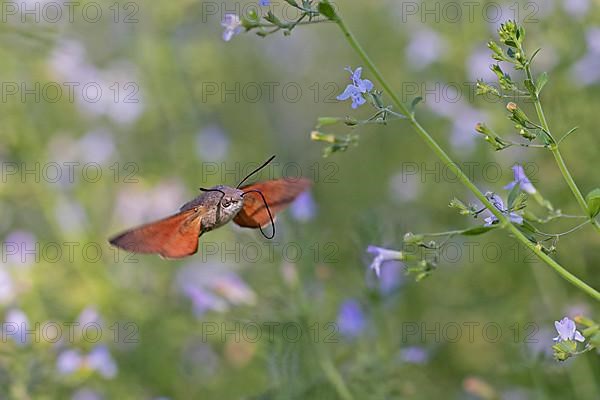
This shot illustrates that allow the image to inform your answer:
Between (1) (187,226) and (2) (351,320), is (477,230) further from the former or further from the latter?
(2) (351,320)

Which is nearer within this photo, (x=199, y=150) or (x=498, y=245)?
(x=498, y=245)

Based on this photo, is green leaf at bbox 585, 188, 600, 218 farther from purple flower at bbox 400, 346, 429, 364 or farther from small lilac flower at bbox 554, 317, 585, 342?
purple flower at bbox 400, 346, 429, 364

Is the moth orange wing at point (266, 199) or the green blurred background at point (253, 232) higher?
the moth orange wing at point (266, 199)

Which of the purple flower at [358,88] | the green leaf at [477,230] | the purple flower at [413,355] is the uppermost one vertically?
the purple flower at [358,88]

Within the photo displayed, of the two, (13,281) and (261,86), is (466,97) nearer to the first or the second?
(261,86)

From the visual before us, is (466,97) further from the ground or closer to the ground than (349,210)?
further from the ground

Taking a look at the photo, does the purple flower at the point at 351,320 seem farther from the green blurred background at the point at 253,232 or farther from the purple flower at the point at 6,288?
the purple flower at the point at 6,288

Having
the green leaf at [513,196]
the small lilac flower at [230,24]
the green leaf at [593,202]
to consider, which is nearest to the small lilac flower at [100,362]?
the small lilac flower at [230,24]

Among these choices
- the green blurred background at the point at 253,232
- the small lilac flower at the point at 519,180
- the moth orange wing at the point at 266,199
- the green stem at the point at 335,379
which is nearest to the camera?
the small lilac flower at the point at 519,180

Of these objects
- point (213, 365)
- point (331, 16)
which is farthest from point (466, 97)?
point (331, 16)

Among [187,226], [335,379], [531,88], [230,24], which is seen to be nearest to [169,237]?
[187,226]
